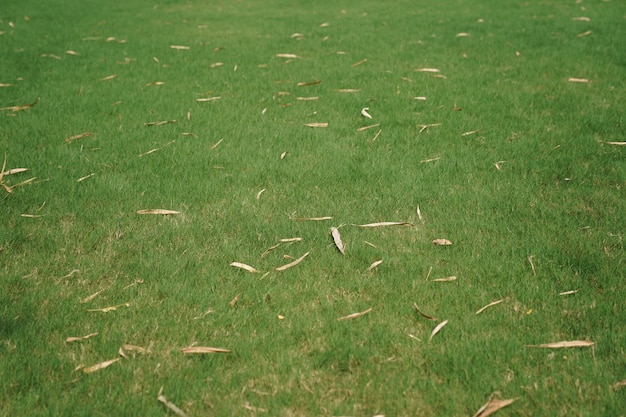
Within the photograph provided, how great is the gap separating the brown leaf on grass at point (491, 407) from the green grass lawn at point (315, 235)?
0.02 metres

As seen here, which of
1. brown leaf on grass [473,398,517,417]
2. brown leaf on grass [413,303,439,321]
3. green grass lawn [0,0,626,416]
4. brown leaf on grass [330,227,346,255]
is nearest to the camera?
brown leaf on grass [473,398,517,417]

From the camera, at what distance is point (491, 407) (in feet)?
7.43

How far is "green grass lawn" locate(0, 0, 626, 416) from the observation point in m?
2.42

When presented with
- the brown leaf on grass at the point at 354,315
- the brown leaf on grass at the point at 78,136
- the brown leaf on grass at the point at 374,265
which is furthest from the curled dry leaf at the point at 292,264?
the brown leaf on grass at the point at 78,136

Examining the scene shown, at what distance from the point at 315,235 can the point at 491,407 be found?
1.49 meters

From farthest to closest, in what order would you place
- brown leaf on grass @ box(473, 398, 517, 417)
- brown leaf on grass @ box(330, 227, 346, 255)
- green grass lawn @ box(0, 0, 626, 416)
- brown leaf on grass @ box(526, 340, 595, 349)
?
1. brown leaf on grass @ box(330, 227, 346, 255)
2. brown leaf on grass @ box(526, 340, 595, 349)
3. green grass lawn @ box(0, 0, 626, 416)
4. brown leaf on grass @ box(473, 398, 517, 417)

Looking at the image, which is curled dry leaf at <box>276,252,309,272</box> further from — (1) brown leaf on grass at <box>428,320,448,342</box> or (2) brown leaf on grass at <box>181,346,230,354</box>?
(1) brown leaf on grass at <box>428,320,448,342</box>

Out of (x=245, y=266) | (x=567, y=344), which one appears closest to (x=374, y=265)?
(x=245, y=266)

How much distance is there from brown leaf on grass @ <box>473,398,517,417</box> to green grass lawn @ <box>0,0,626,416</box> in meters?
0.02

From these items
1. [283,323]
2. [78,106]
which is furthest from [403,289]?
[78,106]

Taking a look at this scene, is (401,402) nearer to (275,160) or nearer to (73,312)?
(73,312)

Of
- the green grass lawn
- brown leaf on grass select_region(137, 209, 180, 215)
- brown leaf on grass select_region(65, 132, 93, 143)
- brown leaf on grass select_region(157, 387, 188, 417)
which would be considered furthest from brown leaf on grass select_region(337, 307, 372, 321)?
brown leaf on grass select_region(65, 132, 93, 143)

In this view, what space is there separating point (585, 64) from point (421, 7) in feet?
15.0

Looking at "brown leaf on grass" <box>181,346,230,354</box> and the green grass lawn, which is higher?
the green grass lawn
